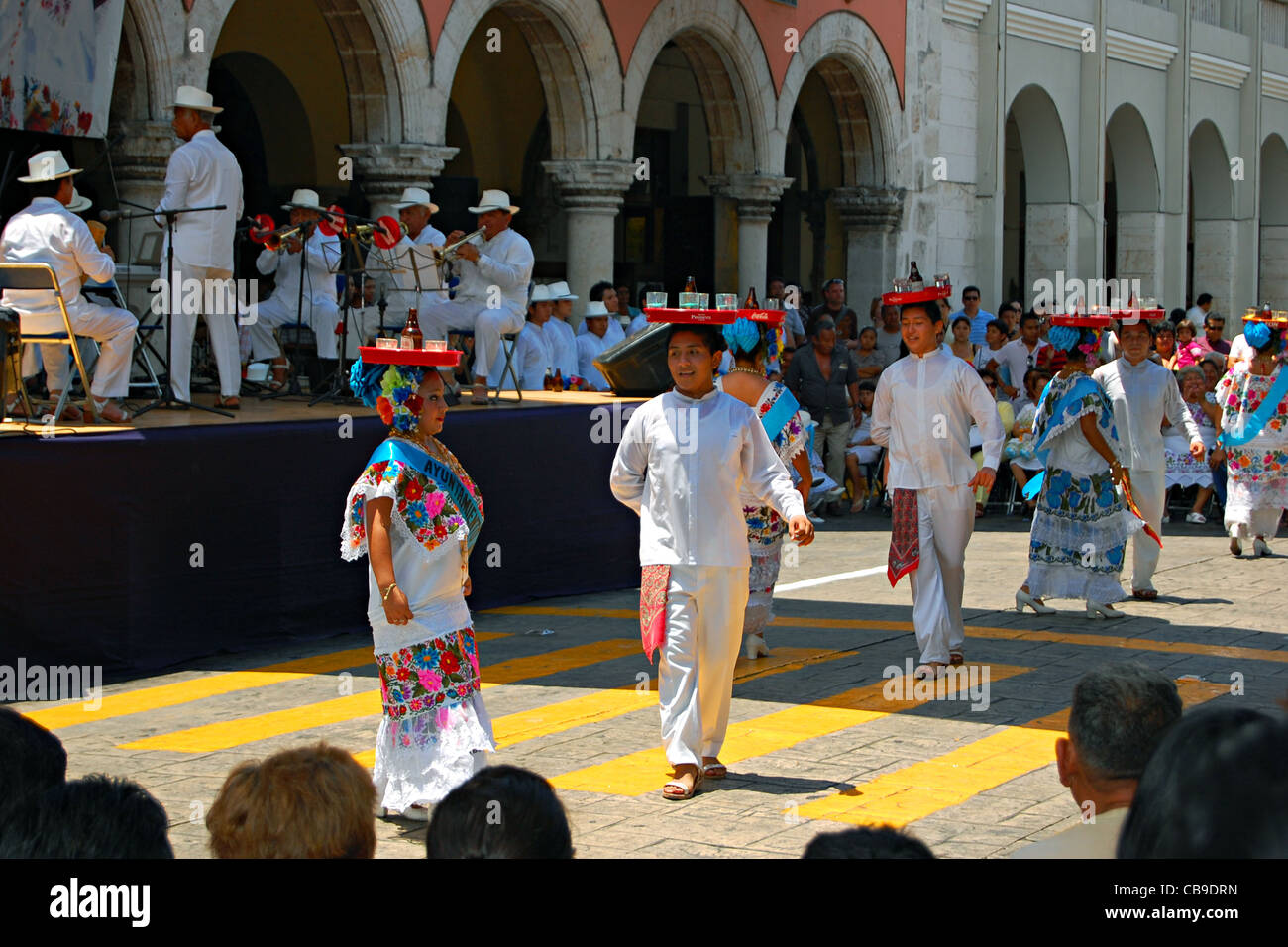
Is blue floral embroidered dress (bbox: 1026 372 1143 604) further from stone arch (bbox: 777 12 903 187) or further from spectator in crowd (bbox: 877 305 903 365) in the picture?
stone arch (bbox: 777 12 903 187)

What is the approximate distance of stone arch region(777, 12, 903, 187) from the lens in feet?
74.9

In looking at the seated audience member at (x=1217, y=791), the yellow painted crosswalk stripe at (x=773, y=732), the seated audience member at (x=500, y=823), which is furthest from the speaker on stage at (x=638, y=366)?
the seated audience member at (x=1217, y=791)

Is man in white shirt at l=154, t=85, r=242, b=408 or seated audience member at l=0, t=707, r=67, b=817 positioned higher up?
man in white shirt at l=154, t=85, r=242, b=408

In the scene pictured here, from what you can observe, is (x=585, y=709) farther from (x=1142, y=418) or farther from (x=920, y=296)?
(x=1142, y=418)

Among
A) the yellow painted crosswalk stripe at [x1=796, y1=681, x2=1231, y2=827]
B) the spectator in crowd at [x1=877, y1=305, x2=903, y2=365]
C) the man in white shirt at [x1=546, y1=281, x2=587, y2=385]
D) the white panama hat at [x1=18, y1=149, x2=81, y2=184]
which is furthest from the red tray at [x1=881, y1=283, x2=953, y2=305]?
the spectator in crowd at [x1=877, y1=305, x2=903, y2=365]

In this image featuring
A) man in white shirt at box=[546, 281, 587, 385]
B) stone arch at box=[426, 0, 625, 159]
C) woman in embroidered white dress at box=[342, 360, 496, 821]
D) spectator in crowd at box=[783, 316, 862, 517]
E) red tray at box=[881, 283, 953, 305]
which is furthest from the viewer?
stone arch at box=[426, 0, 625, 159]

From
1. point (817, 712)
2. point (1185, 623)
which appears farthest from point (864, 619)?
point (817, 712)

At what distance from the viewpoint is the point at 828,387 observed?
17297mm

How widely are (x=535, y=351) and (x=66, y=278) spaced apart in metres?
5.42

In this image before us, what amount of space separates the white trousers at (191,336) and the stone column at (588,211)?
7448mm

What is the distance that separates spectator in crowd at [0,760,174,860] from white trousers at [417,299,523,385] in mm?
10622

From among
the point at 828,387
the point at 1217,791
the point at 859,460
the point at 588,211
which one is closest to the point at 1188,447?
the point at 859,460

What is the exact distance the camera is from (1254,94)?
33.7 meters

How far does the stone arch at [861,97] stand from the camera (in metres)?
22.8
